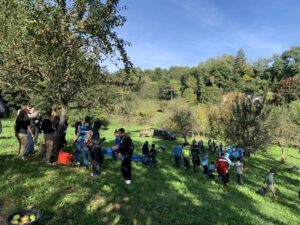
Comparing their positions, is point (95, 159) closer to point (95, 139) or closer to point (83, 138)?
point (95, 139)

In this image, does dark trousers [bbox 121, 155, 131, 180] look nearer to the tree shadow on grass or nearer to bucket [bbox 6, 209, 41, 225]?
the tree shadow on grass

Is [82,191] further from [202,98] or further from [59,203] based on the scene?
[202,98]

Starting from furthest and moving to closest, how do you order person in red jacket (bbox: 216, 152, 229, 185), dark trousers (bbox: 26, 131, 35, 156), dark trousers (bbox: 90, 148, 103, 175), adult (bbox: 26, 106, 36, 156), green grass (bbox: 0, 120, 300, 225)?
person in red jacket (bbox: 216, 152, 229, 185) → dark trousers (bbox: 26, 131, 35, 156) → adult (bbox: 26, 106, 36, 156) → dark trousers (bbox: 90, 148, 103, 175) → green grass (bbox: 0, 120, 300, 225)

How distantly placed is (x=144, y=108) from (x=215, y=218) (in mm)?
76211

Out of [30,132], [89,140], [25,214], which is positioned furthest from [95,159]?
[25,214]

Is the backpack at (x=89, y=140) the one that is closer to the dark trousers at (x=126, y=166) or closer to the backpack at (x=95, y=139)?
the backpack at (x=95, y=139)

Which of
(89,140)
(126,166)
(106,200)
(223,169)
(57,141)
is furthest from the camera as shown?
(223,169)

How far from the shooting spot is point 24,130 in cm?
1227

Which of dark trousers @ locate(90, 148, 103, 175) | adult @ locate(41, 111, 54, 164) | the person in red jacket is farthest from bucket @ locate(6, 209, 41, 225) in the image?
the person in red jacket

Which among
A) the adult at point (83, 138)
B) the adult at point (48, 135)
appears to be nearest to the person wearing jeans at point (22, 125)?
the adult at point (48, 135)

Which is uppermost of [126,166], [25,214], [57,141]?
[57,141]

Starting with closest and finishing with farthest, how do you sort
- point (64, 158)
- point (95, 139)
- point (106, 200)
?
point (106, 200), point (95, 139), point (64, 158)

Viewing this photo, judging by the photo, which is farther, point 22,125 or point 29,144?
point 29,144

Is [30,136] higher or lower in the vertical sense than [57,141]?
higher
